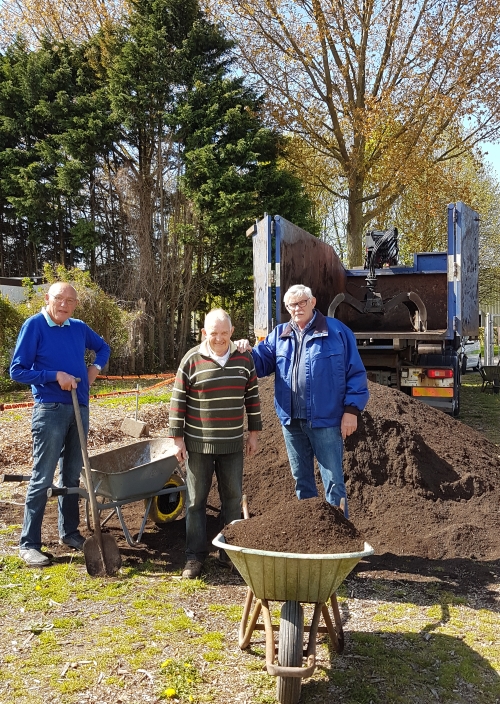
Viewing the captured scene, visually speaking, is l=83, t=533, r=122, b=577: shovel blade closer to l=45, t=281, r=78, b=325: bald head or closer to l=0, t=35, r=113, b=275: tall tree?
l=45, t=281, r=78, b=325: bald head

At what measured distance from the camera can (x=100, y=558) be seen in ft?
13.3

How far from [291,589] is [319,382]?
1.47 m

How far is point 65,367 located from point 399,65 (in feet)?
53.8

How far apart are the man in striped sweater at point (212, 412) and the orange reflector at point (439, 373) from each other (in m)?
4.79

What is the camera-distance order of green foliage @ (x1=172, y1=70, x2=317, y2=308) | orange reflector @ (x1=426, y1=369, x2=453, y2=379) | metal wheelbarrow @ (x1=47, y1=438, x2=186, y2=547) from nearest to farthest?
metal wheelbarrow @ (x1=47, y1=438, x2=186, y2=547)
orange reflector @ (x1=426, y1=369, x2=453, y2=379)
green foliage @ (x1=172, y1=70, x2=317, y2=308)

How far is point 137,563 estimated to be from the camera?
14.2ft

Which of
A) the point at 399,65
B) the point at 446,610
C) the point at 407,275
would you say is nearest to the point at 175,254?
the point at 399,65

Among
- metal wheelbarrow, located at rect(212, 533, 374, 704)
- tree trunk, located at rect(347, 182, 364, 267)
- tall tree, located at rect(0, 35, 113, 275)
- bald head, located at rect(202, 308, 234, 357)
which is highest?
tall tree, located at rect(0, 35, 113, 275)

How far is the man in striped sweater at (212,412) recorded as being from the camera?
12.7 ft

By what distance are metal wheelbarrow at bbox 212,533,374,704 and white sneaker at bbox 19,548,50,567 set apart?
1933 mm

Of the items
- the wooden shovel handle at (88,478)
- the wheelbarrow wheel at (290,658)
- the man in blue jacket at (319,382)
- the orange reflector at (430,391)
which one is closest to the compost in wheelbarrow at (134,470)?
the wooden shovel handle at (88,478)

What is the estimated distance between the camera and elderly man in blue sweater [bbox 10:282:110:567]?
14.0ft

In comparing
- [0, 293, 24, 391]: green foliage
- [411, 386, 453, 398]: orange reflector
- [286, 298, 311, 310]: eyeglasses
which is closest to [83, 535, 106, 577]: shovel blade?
[286, 298, 311, 310]: eyeglasses

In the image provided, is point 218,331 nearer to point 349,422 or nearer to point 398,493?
point 349,422
